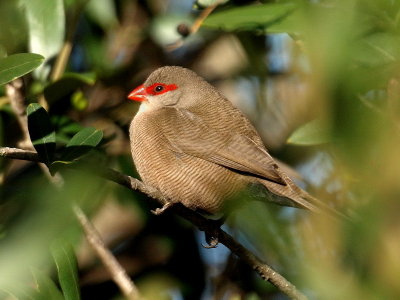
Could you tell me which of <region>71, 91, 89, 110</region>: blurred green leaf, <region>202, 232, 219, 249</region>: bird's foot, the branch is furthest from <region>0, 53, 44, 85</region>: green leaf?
<region>71, 91, 89, 110</region>: blurred green leaf

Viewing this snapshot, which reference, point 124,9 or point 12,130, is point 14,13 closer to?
point 12,130

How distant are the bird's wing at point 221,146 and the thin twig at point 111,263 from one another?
82cm

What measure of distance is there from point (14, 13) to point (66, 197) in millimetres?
2137

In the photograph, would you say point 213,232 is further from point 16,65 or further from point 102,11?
point 102,11

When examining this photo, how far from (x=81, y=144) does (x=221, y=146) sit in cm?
151

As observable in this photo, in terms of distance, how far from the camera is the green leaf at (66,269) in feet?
8.81

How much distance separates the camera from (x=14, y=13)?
13.5ft

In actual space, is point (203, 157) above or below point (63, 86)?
below

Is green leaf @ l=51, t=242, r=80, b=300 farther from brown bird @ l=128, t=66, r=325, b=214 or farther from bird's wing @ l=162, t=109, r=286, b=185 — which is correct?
bird's wing @ l=162, t=109, r=286, b=185

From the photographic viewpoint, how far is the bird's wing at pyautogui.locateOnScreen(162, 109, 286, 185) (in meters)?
4.05

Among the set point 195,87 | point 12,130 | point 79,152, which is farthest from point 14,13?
point 79,152

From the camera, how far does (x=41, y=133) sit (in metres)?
2.86

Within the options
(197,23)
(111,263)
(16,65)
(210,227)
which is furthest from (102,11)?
(16,65)

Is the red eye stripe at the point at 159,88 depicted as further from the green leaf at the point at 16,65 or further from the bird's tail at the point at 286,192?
the green leaf at the point at 16,65
